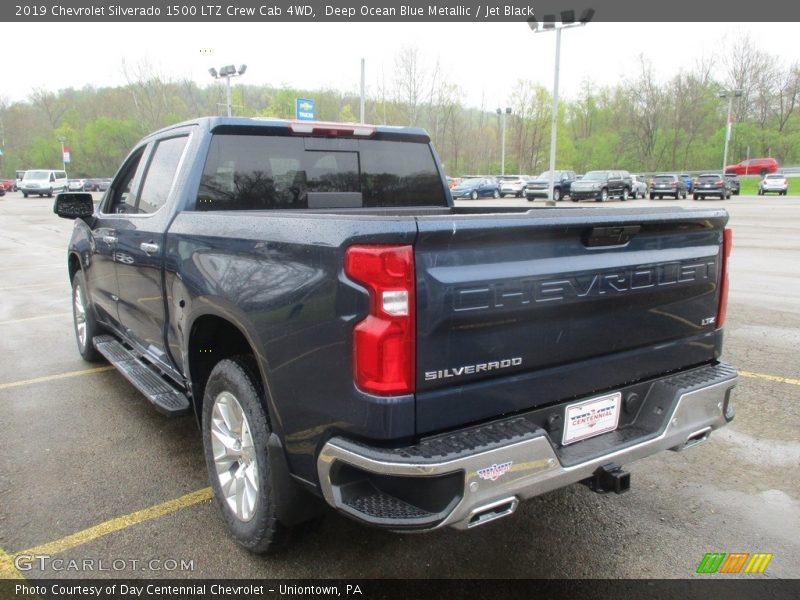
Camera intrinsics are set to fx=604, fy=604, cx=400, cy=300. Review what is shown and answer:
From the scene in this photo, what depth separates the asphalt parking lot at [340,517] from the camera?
107 inches

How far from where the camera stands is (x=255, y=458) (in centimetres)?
259

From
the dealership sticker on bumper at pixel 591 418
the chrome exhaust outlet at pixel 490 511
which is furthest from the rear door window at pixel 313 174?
the chrome exhaust outlet at pixel 490 511

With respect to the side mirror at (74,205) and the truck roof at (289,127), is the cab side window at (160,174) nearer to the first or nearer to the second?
the truck roof at (289,127)

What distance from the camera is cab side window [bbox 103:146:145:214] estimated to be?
440 cm

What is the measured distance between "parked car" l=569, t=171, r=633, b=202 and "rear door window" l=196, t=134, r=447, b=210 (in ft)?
112

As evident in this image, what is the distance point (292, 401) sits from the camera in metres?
2.32

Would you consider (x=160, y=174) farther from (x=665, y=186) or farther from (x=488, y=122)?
(x=488, y=122)

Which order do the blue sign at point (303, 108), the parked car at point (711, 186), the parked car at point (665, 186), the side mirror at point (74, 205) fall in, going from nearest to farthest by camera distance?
the side mirror at point (74, 205) → the blue sign at point (303, 108) → the parked car at point (711, 186) → the parked car at point (665, 186)

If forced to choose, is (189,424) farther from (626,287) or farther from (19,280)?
(19,280)

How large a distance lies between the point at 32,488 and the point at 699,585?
3.47 metres

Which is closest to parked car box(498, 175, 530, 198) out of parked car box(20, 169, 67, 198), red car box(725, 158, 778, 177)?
red car box(725, 158, 778, 177)

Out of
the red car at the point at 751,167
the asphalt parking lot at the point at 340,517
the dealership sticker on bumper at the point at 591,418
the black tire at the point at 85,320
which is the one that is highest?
the red car at the point at 751,167

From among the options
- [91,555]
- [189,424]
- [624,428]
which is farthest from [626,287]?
[189,424]

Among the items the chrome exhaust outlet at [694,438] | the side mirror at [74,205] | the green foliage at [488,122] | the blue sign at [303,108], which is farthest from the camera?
the green foliage at [488,122]
